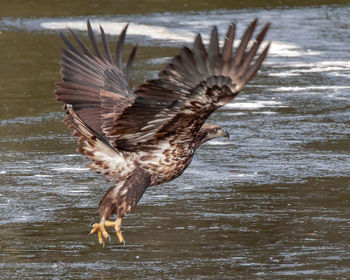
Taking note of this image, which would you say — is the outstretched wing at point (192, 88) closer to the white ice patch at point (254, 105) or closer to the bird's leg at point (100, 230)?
the bird's leg at point (100, 230)

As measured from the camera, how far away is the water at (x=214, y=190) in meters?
5.50

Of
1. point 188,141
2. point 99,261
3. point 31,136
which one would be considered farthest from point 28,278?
point 31,136

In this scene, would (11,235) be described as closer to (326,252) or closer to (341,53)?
(326,252)

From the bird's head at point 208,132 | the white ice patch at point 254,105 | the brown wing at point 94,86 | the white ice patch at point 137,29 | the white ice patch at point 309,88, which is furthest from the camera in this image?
the white ice patch at point 137,29

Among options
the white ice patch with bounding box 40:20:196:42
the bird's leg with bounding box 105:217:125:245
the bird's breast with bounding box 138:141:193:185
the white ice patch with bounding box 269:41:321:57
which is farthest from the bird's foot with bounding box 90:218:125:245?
the white ice patch with bounding box 40:20:196:42

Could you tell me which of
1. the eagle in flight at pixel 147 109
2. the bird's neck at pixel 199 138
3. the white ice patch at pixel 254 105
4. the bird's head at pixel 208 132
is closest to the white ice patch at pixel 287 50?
the white ice patch at pixel 254 105

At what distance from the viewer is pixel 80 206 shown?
264 inches

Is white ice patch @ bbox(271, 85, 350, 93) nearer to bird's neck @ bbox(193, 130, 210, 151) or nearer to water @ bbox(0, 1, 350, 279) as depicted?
water @ bbox(0, 1, 350, 279)

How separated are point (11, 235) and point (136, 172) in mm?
866

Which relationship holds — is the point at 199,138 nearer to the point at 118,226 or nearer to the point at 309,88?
the point at 118,226

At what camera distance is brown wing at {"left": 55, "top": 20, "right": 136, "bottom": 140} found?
6.45m

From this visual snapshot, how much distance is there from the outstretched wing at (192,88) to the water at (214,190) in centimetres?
75

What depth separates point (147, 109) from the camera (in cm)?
533

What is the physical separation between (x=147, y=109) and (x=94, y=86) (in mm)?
1412
